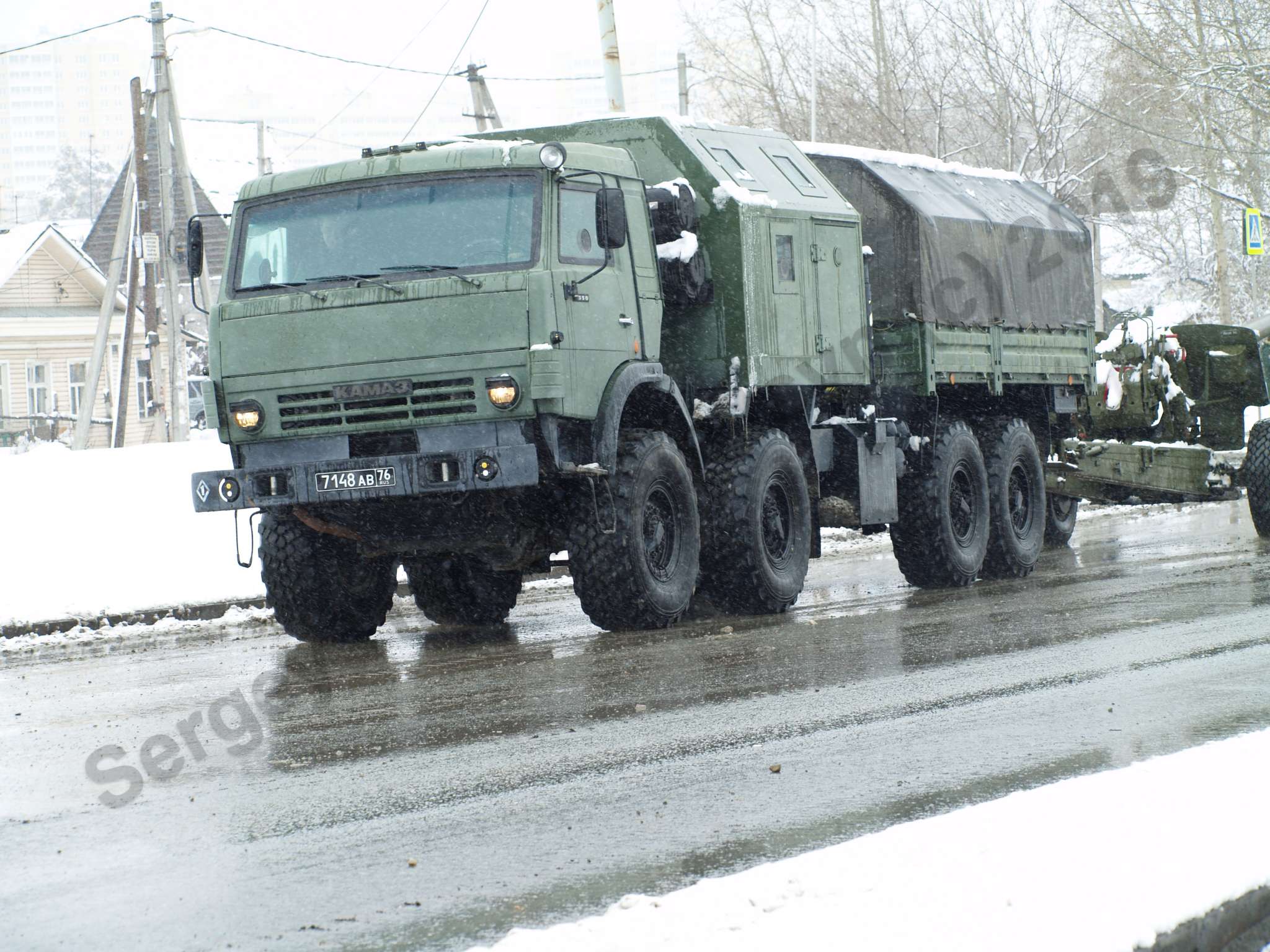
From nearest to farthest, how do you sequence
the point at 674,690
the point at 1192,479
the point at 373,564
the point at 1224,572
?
the point at 674,690 < the point at 373,564 < the point at 1224,572 < the point at 1192,479

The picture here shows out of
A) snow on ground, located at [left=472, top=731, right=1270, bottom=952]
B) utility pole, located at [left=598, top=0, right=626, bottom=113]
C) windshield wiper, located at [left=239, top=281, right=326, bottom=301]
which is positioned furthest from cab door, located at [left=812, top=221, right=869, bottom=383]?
utility pole, located at [left=598, top=0, right=626, bottom=113]

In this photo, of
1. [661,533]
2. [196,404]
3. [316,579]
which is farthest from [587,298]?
[196,404]

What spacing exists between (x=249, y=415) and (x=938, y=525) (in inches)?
231

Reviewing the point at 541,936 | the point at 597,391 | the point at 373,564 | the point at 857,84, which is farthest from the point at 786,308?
the point at 857,84

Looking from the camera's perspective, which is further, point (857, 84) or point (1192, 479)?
point (857, 84)

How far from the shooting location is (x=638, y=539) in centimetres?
1066

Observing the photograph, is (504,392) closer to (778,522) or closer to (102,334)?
(778,522)

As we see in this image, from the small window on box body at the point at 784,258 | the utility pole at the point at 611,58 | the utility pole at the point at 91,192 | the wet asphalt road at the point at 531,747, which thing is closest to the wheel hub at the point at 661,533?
the wet asphalt road at the point at 531,747

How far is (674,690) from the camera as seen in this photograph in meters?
8.38

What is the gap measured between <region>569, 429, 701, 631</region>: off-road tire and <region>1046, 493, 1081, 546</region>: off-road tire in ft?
23.9

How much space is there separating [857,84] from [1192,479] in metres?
29.7

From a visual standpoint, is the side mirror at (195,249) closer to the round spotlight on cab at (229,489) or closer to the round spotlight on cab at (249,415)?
the round spotlight on cab at (249,415)

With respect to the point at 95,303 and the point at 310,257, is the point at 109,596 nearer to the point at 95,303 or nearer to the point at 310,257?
the point at 310,257

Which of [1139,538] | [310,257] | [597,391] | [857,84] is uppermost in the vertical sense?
[857,84]
